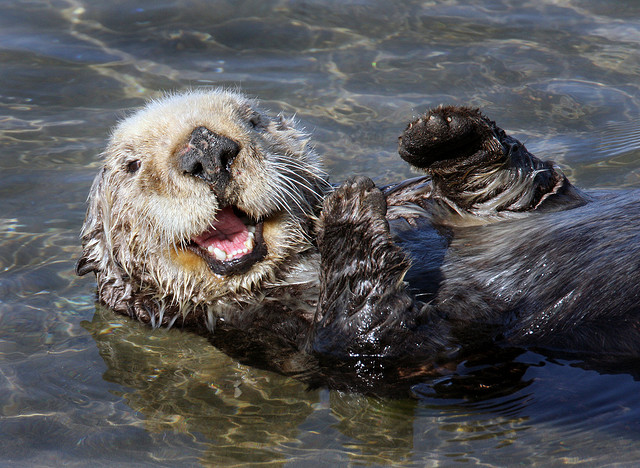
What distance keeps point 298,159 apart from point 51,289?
168 cm

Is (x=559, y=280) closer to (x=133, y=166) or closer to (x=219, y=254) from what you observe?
(x=219, y=254)

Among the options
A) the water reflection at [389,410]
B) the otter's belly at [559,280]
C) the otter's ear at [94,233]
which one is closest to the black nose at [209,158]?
the otter's ear at [94,233]

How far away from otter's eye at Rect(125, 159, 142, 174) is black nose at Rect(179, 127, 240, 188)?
0.49 m

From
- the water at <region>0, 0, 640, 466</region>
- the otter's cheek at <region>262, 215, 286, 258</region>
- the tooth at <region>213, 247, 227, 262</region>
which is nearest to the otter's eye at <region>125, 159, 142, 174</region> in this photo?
the tooth at <region>213, 247, 227, 262</region>

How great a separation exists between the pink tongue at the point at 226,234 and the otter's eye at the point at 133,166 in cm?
49

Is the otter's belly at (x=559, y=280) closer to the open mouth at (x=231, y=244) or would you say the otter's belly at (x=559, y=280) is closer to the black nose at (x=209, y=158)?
the open mouth at (x=231, y=244)

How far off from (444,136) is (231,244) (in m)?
1.19

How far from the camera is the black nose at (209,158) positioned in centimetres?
347

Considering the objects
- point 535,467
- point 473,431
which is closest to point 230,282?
point 473,431

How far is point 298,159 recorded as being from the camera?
4156 millimetres

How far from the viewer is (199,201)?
3510mm

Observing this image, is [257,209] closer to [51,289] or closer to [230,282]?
[230,282]

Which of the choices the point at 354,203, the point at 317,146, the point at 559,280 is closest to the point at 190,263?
the point at 354,203

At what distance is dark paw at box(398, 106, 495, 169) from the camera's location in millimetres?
4016
